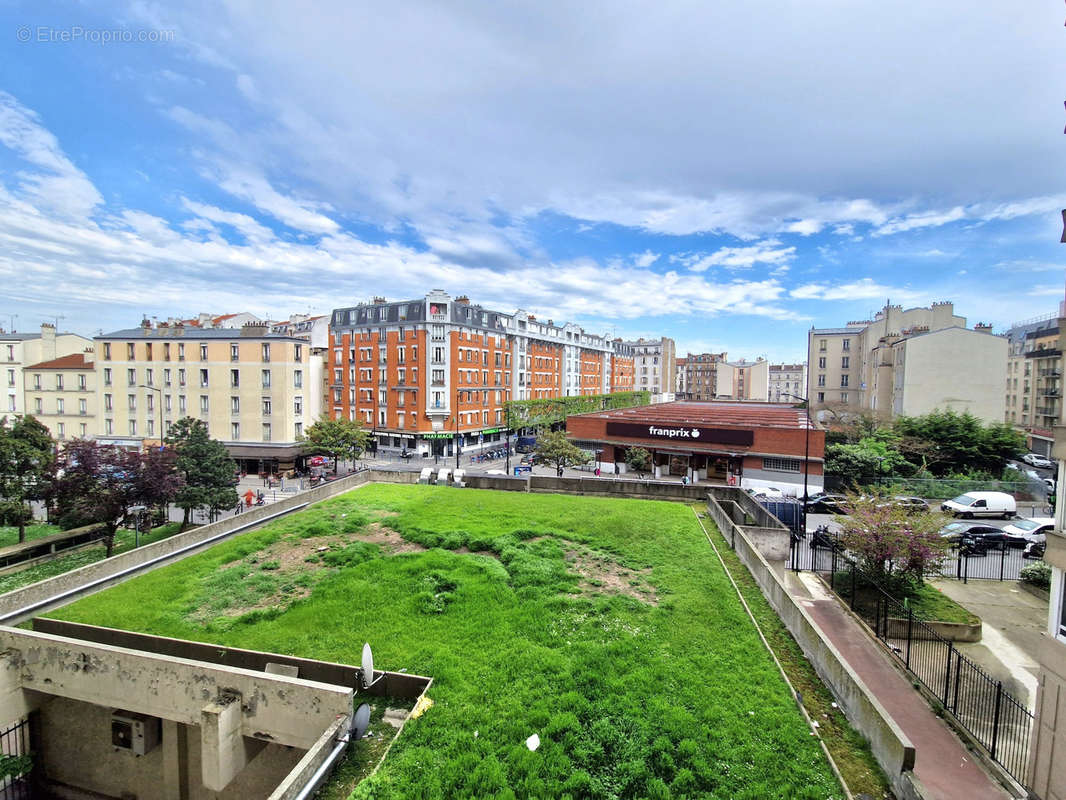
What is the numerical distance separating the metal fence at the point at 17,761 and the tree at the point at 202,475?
12.2 metres

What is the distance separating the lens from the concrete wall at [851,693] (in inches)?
288

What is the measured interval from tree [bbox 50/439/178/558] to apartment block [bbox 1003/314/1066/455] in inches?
2631

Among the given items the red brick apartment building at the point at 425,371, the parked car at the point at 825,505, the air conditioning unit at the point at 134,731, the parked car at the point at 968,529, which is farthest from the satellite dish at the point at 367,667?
the red brick apartment building at the point at 425,371

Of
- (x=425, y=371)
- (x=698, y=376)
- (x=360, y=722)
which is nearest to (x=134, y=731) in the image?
(x=360, y=722)

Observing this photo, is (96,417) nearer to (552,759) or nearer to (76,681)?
(76,681)

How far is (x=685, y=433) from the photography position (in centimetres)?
3841

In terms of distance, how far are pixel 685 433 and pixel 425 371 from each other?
84.4 ft

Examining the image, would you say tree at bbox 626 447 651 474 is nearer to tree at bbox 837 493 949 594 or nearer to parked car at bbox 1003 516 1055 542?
parked car at bbox 1003 516 1055 542

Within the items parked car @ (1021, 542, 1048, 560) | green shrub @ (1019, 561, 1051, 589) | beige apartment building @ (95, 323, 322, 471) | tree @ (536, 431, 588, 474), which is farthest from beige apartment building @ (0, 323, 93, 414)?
parked car @ (1021, 542, 1048, 560)

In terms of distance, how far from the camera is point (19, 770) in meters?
11.2

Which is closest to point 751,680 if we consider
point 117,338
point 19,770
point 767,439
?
point 19,770

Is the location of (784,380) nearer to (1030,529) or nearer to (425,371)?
(425,371)

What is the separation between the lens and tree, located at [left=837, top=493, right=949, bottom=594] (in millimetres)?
15398

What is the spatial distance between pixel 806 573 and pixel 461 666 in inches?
561
